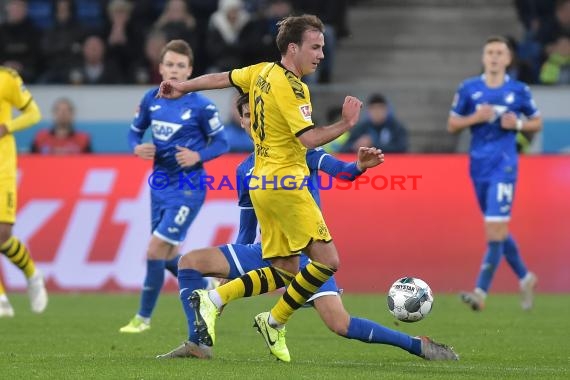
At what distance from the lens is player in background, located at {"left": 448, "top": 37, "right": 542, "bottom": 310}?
13414 mm

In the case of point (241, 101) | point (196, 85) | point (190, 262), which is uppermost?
point (196, 85)

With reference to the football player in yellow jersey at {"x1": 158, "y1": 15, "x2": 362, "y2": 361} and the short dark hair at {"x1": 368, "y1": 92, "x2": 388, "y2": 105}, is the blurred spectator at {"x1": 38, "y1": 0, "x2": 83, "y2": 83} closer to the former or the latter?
the short dark hair at {"x1": 368, "y1": 92, "x2": 388, "y2": 105}

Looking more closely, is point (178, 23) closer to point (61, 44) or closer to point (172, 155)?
point (61, 44)

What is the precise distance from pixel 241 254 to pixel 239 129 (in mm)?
8353

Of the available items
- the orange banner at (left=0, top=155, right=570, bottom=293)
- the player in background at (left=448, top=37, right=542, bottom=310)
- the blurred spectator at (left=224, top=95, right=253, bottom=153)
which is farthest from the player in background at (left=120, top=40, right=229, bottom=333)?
the blurred spectator at (left=224, top=95, right=253, bottom=153)

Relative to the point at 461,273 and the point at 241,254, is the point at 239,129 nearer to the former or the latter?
the point at 461,273

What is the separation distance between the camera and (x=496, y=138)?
13.6 m

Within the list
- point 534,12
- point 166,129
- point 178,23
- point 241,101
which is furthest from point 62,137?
point 241,101

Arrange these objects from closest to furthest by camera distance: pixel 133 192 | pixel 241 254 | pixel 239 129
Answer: pixel 241 254, pixel 133 192, pixel 239 129

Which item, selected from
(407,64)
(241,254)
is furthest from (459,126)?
(407,64)

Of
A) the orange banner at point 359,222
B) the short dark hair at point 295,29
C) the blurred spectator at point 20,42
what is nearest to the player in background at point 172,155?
the short dark hair at point 295,29

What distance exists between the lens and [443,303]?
1434cm

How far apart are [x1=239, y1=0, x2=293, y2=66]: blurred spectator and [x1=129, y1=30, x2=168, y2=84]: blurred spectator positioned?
1102 mm

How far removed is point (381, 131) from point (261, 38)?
272cm
